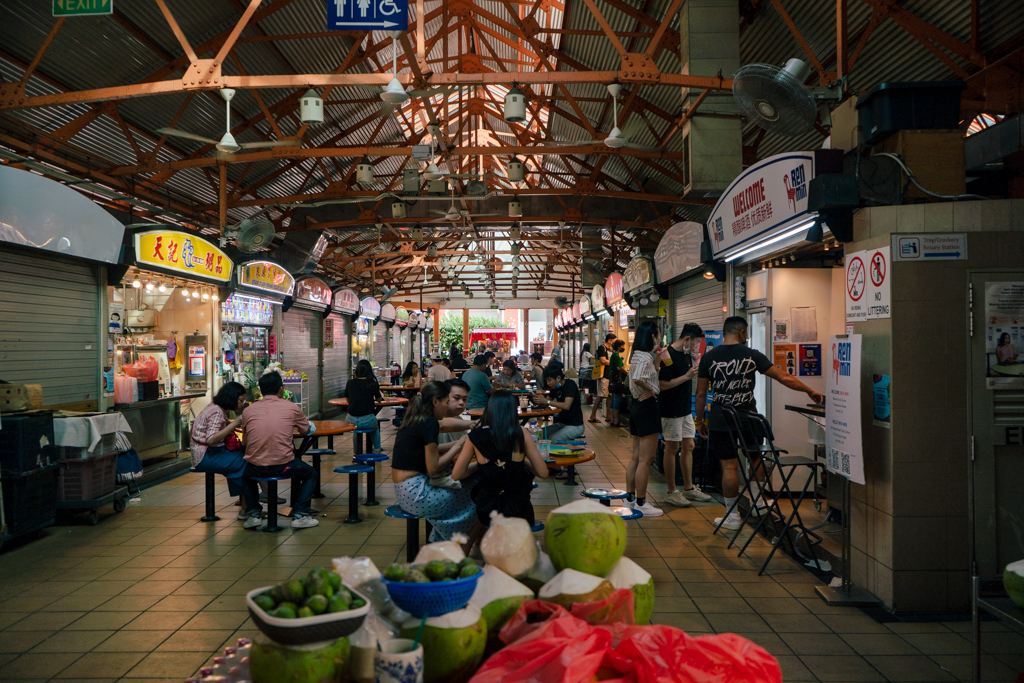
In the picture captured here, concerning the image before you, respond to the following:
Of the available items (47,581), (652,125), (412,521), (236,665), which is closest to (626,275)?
(652,125)

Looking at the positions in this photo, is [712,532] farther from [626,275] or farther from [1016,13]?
[626,275]

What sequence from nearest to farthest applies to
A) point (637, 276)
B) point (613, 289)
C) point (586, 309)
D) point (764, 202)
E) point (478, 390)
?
point (764, 202) < point (478, 390) < point (637, 276) < point (613, 289) < point (586, 309)

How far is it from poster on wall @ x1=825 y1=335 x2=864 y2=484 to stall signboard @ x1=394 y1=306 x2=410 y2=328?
20202 mm

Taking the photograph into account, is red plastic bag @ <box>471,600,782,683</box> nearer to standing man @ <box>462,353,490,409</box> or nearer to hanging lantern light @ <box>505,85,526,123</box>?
hanging lantern light @ <box>505,85,526,123</box>

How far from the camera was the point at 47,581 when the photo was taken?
4.32 m

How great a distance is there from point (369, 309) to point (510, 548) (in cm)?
1733

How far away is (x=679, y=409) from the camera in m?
6.14

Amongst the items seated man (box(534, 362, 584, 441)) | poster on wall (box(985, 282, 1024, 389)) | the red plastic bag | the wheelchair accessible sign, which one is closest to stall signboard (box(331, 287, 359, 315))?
seated man (box(534, 362, 584, 441))

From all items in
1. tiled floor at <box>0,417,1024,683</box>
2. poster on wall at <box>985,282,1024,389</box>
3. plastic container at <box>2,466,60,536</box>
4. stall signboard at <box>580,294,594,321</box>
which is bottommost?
tiled floor at <box>0,417,1024,683</box>

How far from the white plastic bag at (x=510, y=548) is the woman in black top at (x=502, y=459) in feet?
5.33

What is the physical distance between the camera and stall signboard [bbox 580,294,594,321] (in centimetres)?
1722

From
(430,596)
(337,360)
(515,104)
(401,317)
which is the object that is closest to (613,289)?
(515,104)

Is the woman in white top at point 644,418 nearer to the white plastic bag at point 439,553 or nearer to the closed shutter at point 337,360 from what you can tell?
the white plastic bag at point 439,553

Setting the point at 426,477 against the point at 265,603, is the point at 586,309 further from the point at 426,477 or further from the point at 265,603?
the point at 265,603
